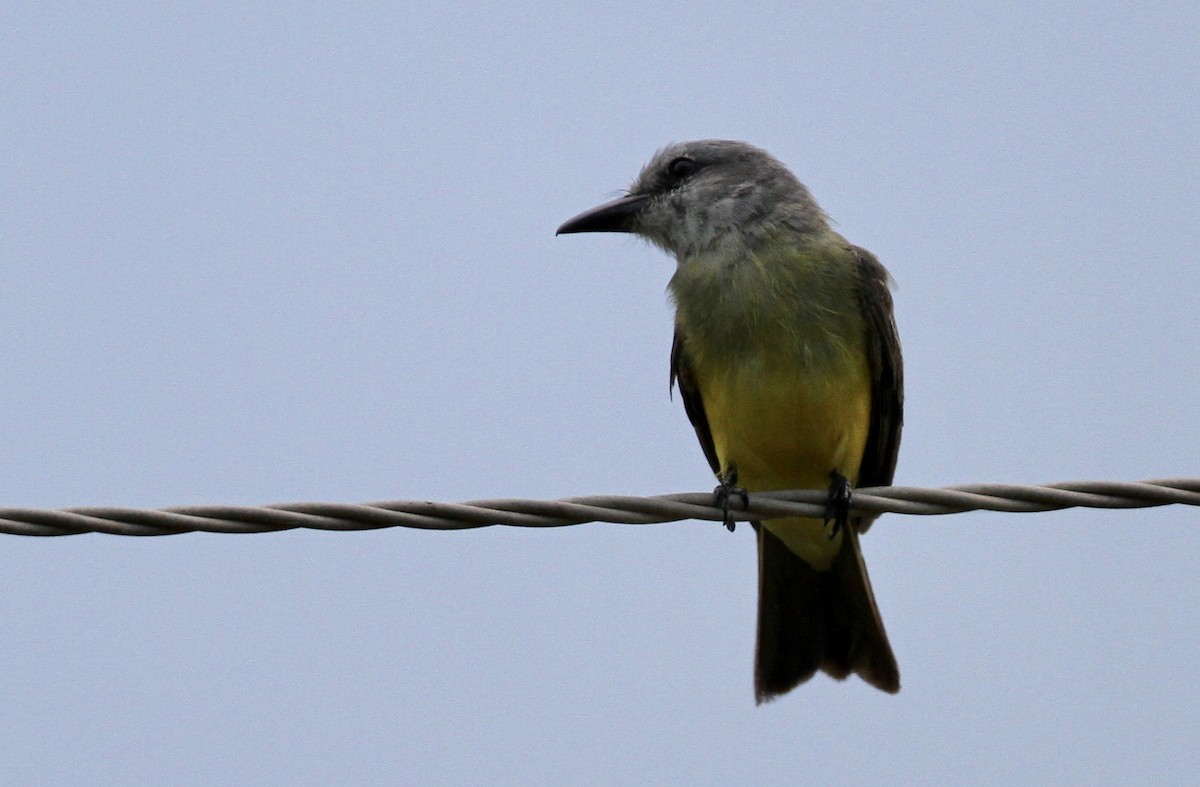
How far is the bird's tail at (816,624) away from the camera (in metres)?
5.95

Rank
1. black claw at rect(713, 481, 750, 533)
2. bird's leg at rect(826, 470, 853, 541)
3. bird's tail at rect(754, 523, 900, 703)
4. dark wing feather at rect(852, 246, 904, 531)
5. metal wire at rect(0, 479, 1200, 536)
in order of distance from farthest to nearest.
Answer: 1. bird's tail at rect(754, 523, 900, 703)
2. dark wing feather at rect(852, 246, 904, 531)
3. bird's leg at rect(826, 470, 853, 541)
4. black claw at rect(713, 481, 750, 533)
5. metal wire at rect(0, 479, 1200, 536)

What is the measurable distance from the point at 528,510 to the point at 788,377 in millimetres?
1969

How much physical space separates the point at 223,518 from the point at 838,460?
8.73 ft

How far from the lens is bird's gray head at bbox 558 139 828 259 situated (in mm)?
6156

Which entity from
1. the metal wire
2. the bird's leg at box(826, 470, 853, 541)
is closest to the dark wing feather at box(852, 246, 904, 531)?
the bird's leg at box(826, 470, 853, 541)

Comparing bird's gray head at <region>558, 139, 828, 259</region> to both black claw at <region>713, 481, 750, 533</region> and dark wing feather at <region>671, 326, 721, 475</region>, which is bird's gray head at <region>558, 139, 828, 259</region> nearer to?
dark wing feather at <region>671, 326, 721, 475</region>

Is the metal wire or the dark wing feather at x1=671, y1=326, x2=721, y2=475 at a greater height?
the dark wing feather at x1=671, y1=326, x2=721, y2=475

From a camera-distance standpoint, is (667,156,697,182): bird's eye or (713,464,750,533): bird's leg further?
(667,156,697,182): bird's eye

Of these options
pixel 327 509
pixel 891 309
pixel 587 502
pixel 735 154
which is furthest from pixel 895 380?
pixel 327 509

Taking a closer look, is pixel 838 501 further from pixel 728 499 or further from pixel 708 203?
pixel 708 203

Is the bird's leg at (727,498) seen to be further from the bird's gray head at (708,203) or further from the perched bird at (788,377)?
the bird's gray head at (708,203)

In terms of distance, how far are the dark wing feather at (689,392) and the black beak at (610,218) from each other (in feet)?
2.60

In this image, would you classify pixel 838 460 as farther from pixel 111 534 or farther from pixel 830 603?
pixel 111 534

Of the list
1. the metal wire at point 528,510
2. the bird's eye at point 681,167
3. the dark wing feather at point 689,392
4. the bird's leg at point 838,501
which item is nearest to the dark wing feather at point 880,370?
the bird's leg at point 838,501
